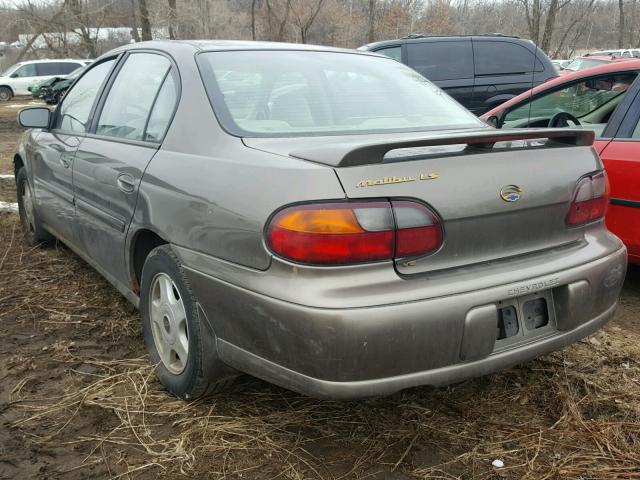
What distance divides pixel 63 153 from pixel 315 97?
1.87 metres

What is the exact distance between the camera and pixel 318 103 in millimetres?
2678

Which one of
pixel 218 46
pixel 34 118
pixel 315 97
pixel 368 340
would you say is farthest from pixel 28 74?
pixel 368 340

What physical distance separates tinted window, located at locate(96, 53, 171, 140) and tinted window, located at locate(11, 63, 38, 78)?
2869cm

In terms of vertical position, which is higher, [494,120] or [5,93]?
[5,93]

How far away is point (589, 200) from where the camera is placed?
2393mm

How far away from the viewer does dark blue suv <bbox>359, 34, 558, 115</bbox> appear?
27.7 ft

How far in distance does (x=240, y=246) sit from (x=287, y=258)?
21 cm

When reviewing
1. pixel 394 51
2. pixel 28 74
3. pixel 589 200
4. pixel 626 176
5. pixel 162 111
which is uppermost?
pixel 28 74

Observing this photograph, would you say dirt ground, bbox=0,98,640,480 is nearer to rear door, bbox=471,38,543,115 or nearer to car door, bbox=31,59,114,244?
car door, bbox=31,59,114,244

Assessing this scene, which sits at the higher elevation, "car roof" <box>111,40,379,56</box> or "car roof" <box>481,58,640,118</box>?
"car roof" <box>111,40,379,56</box>

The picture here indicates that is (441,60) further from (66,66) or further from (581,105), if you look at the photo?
(66,66)

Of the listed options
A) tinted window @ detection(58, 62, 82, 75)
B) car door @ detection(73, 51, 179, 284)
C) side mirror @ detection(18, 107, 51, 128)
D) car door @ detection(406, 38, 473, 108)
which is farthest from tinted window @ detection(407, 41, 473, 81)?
tinted window @ detection(58, 62, 82, 75)

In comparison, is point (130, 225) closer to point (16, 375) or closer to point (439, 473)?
point (16, 375)

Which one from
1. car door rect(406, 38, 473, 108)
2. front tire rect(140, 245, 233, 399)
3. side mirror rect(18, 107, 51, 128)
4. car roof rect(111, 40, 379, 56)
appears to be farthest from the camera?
car door rect(406, 38, 473, 108)
